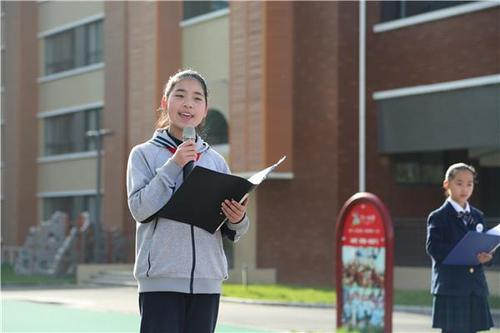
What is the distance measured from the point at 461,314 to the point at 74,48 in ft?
115

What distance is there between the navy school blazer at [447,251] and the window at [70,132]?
3161 centimetres

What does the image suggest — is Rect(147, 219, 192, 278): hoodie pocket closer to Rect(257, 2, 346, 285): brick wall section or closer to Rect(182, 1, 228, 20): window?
Rect(257, 2, 346, 285): brick wall section

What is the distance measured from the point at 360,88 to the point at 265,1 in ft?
11.8

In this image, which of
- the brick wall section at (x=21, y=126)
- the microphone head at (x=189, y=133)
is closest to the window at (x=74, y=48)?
the brick wall section at (x=21, y=126)

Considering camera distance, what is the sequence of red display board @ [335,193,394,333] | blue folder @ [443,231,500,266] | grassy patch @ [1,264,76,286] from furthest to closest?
grassy patch @ [1,264,76,286], red display board @ [335,193,394,333], blue folder @ [443,231,500,266]

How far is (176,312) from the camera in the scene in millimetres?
4820

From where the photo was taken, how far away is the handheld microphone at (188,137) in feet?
15.7

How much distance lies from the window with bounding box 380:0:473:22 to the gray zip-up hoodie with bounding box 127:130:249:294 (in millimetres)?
21079

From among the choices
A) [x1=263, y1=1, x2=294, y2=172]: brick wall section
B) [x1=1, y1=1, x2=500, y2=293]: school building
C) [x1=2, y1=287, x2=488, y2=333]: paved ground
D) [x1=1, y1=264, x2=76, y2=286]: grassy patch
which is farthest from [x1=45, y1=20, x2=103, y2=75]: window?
[x1=2, y1=287, x2=488, y2=333]: paved ground

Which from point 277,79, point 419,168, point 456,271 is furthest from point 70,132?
point 456,271

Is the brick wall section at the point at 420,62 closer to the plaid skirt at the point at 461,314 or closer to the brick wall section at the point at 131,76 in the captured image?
the brick wall section at the point at 131,76

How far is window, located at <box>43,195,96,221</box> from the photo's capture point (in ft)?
131

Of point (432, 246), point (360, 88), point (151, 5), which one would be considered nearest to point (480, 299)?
point (432, 246)

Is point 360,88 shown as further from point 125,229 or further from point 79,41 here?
point 79,41
